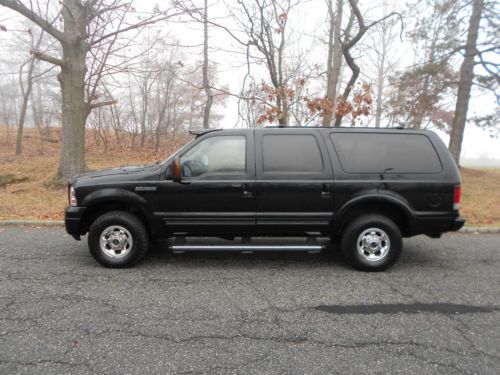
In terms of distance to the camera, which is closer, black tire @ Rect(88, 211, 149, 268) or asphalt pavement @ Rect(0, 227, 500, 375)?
asphalt pavement @ Rect(0, 227, 500, 375)

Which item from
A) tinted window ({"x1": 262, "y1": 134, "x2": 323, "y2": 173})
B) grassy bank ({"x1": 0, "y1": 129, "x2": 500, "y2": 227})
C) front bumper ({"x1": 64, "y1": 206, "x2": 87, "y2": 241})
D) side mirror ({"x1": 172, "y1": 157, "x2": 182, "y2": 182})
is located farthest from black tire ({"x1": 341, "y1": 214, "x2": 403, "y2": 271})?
grassy bank ({"x1": 0, "y1": 129, "x2": 500, "y2": 227})

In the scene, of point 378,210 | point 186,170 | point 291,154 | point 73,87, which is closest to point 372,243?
point 378,210

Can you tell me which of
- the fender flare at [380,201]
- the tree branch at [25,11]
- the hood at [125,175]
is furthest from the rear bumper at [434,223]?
the tree branch at [25,11]

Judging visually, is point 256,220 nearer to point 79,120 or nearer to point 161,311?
point 161,311

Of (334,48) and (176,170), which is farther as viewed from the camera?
(334,48)

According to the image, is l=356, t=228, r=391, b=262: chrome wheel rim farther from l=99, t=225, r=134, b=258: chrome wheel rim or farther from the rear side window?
l=99, t=225, r=134, b=258: chrome wheel rim

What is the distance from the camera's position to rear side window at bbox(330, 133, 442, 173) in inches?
166

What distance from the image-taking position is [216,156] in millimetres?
4246

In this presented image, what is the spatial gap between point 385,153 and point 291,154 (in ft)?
4.19

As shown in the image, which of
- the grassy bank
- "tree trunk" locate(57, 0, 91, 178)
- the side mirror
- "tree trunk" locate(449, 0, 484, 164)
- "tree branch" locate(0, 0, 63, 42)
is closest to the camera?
the side mirror

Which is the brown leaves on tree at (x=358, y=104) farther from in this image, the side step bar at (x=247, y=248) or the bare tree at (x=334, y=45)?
the side step bar at (x=247, y=248)

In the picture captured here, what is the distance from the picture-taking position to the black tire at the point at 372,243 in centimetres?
418

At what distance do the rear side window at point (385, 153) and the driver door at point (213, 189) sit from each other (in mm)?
1290

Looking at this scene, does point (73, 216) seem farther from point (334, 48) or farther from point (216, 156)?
point (334, 48)
